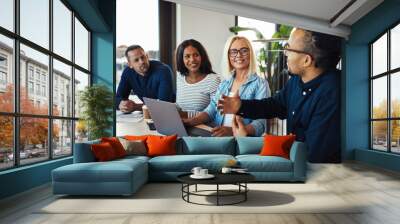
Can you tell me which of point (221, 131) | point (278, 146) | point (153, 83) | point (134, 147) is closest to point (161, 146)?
point (134, 147)

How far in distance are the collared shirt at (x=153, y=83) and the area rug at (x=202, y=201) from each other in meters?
3.66

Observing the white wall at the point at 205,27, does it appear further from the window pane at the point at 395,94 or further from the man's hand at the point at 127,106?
the window pane at the point at 395,94

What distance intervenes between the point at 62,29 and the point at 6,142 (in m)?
2.73

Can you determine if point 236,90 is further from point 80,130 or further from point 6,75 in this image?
point 6,75

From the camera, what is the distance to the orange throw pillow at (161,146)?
20.9 feet

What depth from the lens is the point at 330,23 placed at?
8219mm

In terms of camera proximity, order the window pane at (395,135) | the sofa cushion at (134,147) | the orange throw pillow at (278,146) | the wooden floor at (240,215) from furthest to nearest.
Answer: the window pane at (395,135) < the sofa cushion at (134,147) < the orange throw pillow at (278,146) < the wooden floor at (240,215)

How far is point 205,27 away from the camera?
28.5ft

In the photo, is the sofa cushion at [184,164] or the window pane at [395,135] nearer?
the sofa cushion at [184,164]

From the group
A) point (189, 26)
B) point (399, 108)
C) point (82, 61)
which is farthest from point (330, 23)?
point (82, 61)

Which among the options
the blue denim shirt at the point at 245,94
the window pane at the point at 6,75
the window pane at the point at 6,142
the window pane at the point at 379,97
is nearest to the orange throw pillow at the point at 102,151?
the window pane at the point at 6,142

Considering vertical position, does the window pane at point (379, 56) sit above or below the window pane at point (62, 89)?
above

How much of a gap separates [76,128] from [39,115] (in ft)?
6.03

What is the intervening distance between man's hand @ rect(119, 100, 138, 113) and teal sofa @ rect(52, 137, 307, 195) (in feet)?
7.57
